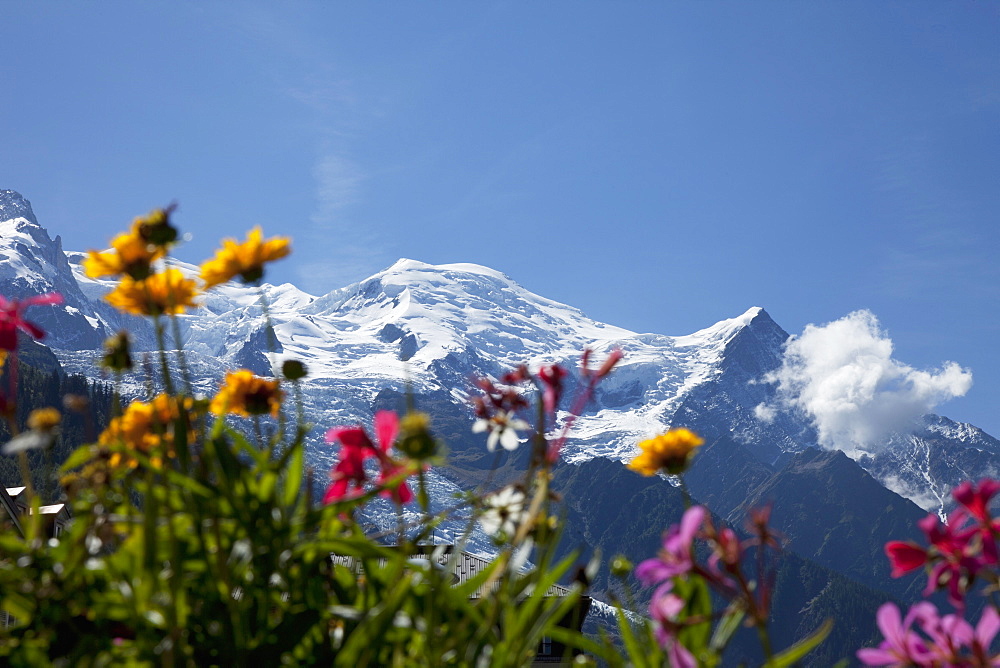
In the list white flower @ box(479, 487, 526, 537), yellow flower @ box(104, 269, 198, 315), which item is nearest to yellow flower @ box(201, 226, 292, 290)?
yellow flower @ box(104, 269, 198, 315)

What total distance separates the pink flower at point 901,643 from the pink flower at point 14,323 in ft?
4.63

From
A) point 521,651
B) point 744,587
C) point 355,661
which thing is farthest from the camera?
point 521,651

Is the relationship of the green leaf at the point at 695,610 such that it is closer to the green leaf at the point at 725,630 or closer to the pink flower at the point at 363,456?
the green leaf at the point at 725,630

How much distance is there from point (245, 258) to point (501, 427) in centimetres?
61

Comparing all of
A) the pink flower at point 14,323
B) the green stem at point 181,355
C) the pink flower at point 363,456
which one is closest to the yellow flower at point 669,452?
the pink flower at point 363,456

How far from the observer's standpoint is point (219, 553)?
1251 mm

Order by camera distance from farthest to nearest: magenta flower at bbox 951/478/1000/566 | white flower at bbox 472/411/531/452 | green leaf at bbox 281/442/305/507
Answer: white flower at bbox 472/411/531/452 → green leaf at bbox 281/442/305/507 → magenta flower at bbox 951/478/1000/566

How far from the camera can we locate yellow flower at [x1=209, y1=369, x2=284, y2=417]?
192cm

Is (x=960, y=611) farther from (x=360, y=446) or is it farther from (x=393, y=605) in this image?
(x=360, y=446)

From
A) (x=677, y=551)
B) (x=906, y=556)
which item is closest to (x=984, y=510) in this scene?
(x=906, y=556)

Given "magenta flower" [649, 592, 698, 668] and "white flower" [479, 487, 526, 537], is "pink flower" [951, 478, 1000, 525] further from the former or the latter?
"white flower" [479, 487, 526, 537]

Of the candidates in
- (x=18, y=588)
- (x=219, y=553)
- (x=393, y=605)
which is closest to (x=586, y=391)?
(x=393, y=605)

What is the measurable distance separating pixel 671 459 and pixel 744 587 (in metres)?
0.86

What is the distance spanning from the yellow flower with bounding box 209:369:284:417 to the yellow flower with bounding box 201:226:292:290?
288 millimetres
